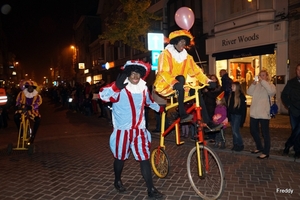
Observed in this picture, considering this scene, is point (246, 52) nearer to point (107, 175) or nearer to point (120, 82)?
point (107, 175)

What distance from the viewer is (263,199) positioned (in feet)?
14.2

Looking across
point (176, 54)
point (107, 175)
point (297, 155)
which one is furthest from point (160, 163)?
point (297, 155)

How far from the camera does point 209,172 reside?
4.29m

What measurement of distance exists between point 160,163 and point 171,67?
1807 millimetres

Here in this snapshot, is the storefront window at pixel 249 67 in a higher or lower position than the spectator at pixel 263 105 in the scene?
higher

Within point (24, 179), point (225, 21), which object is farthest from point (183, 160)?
point (225, 21)

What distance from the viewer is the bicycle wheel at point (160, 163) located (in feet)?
17.2

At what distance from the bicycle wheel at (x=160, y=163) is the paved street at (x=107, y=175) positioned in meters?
0.12

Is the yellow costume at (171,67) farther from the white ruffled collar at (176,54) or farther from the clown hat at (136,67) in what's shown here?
the clown hat at (136,67)

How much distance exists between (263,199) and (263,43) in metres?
11.4

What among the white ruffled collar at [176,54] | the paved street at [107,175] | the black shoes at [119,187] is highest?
the white ruffled collar at [176,54]

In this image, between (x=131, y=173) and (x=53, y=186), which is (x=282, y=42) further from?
(x=53, y=186)

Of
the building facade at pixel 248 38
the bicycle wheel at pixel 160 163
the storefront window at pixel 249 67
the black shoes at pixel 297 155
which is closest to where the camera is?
the bicycle wheel at pixel 160 163

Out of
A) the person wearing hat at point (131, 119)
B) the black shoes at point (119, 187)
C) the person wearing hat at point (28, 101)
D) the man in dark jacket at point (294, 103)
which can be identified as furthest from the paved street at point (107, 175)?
the person wearing hat at point (28, 101)
